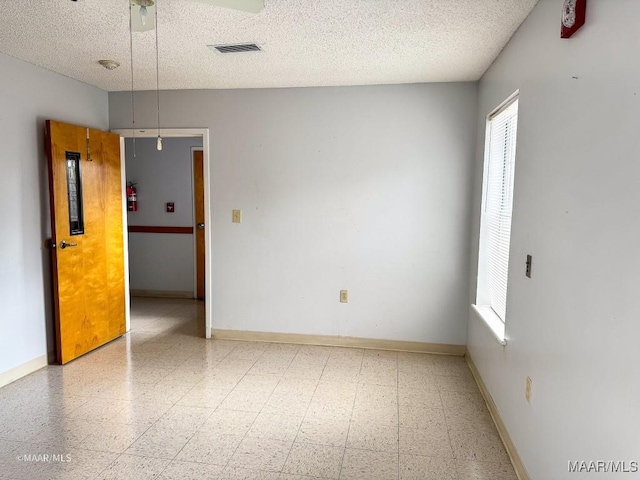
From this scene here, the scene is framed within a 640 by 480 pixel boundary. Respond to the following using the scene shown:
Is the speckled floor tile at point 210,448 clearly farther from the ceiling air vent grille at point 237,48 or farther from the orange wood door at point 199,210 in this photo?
the orange wood door at point 199,210

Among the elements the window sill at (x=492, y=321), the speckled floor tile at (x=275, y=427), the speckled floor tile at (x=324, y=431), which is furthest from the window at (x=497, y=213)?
the speckled floor tile at (x=275, y=427)

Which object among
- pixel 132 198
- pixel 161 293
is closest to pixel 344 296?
pixel 161 293

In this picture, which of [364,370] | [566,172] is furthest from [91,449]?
[566,172]

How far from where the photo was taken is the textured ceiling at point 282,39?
2207 mm

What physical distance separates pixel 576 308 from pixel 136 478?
6.93 ft

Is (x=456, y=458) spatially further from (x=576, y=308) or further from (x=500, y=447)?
(x=576, y=308)

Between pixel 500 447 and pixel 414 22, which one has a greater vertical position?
pixel 414 22

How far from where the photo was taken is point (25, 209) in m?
3.20

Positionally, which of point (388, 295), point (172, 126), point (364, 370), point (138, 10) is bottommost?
point (364, 370)

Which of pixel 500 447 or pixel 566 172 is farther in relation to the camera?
pixel 500 447

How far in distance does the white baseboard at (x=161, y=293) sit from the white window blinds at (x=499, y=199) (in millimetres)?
4049

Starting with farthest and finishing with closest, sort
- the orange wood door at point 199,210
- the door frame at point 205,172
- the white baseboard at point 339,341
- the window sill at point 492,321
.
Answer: the orange wood door at point 199,210, the door frame at point 205,172, the white baseboard at point 339,341, the window sill at point 492,321

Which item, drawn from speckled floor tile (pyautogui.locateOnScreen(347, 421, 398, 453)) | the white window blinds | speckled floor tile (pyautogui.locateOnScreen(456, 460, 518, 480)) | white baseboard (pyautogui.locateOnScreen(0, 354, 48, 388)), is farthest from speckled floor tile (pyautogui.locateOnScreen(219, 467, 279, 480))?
white baseboard (pyautogui.locateOnScreen(0, 354, 48, 388))

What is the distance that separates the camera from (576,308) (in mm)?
1550
